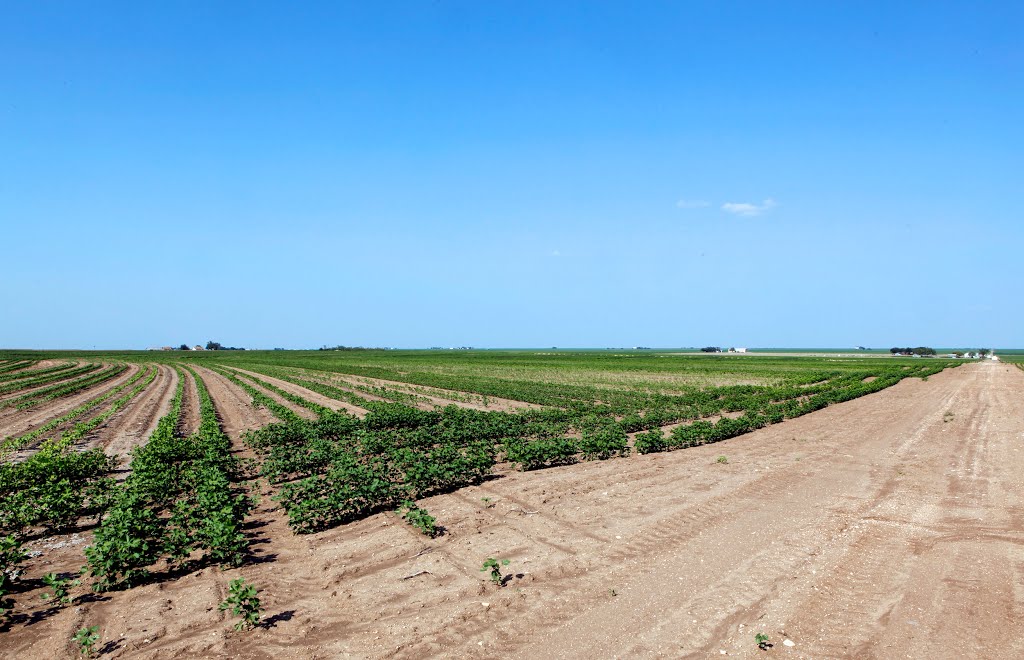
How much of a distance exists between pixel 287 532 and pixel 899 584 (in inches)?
423

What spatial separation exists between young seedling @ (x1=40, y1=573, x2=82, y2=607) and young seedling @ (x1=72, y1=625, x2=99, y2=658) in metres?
1.11

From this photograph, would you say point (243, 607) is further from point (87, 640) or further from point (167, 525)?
point (167, 525)

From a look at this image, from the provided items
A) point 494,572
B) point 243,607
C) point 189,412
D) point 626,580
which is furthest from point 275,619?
point 189,412

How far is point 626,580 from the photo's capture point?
8664mm

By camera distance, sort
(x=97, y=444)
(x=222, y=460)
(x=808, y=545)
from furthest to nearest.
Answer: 1. (x=97, y=444)
2. (x=222, y=460)
3. (x=808, y=545)

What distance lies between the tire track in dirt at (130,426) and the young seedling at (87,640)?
12.1 metres

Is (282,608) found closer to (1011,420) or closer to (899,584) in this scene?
(899,584)

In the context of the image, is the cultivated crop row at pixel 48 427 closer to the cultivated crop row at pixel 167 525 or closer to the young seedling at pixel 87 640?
the cultivated crop row at pixel 167 525

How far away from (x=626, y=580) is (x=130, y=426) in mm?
25526

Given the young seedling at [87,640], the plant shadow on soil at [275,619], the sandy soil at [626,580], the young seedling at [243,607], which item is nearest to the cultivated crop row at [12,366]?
the sandy soil at [626,580]

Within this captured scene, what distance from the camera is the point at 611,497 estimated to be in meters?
13.2

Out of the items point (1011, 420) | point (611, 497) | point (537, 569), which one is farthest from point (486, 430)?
point (1011, 420)

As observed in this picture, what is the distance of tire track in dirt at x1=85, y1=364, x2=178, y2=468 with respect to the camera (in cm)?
2045

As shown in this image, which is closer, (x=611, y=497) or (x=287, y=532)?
(x=287, y=532)
